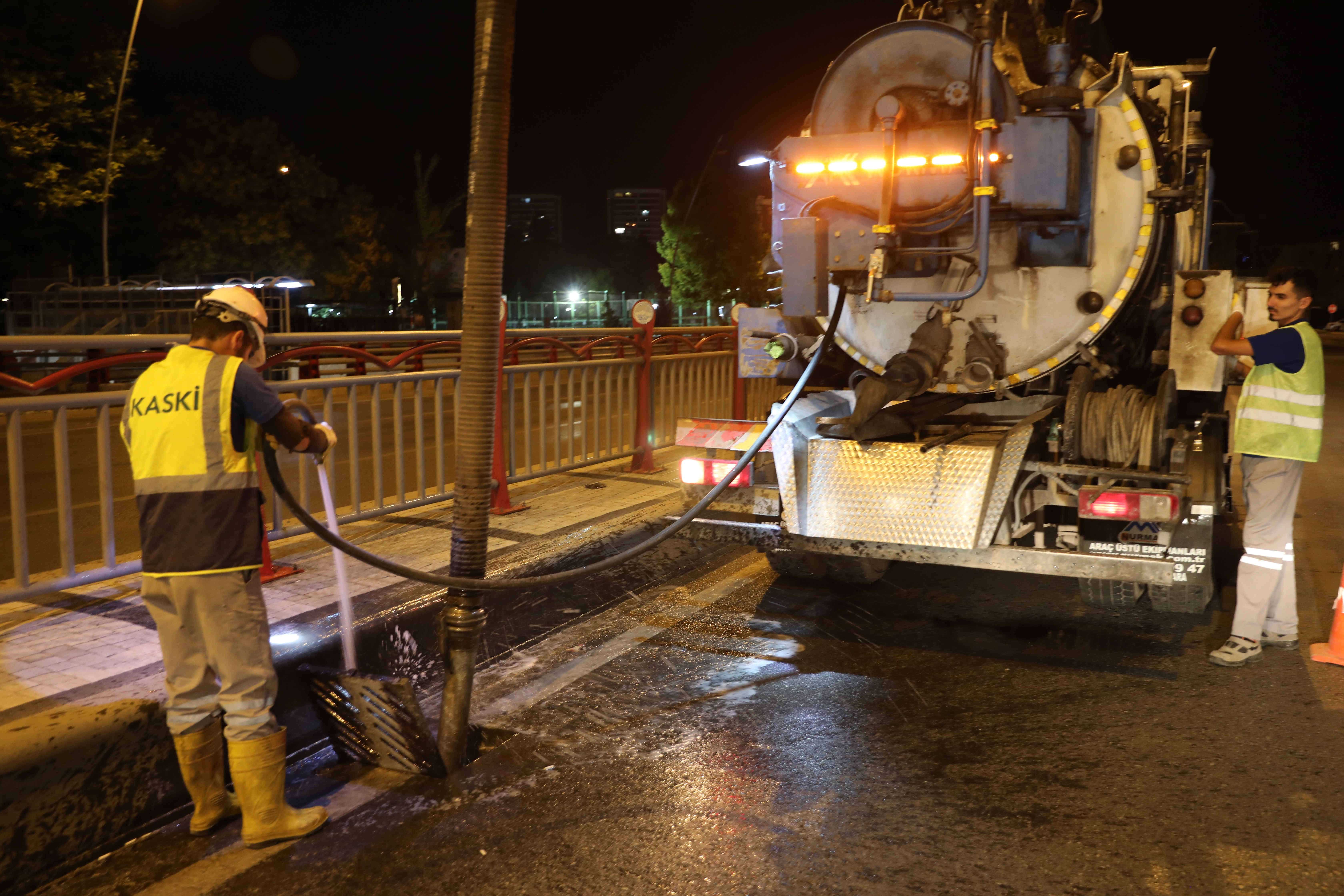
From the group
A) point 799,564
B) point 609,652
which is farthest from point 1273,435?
point 609,652

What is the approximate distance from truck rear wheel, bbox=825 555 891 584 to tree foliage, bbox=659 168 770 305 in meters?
32.8

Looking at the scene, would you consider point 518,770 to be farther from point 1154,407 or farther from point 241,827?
point 1154,407

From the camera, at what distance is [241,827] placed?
3424mm

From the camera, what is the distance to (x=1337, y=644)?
16.0 ft

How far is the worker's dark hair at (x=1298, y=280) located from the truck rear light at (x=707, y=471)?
2662mm

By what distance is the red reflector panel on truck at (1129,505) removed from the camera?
4562mm

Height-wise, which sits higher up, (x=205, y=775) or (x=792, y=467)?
(x=792, y=467)

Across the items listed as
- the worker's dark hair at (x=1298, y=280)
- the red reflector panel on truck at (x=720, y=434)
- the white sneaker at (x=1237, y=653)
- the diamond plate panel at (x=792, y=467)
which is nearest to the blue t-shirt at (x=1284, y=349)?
the worker's dark hair at (x=1298, y=280)

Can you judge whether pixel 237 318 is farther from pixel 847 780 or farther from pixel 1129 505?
pixel 1129 505

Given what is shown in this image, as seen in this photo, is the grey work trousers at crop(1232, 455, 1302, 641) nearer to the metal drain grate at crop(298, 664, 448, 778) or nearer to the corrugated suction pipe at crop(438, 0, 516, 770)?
the corrugated suction pipe at crop(438, 0, 516, 770)

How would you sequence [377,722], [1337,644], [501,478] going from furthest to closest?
1. [501,478]
2. [1337,644]
3. [377,722]

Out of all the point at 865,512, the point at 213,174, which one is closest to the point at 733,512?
the point at 865,512

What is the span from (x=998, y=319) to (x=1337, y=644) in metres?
2.24

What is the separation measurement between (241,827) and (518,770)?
3.06ft
